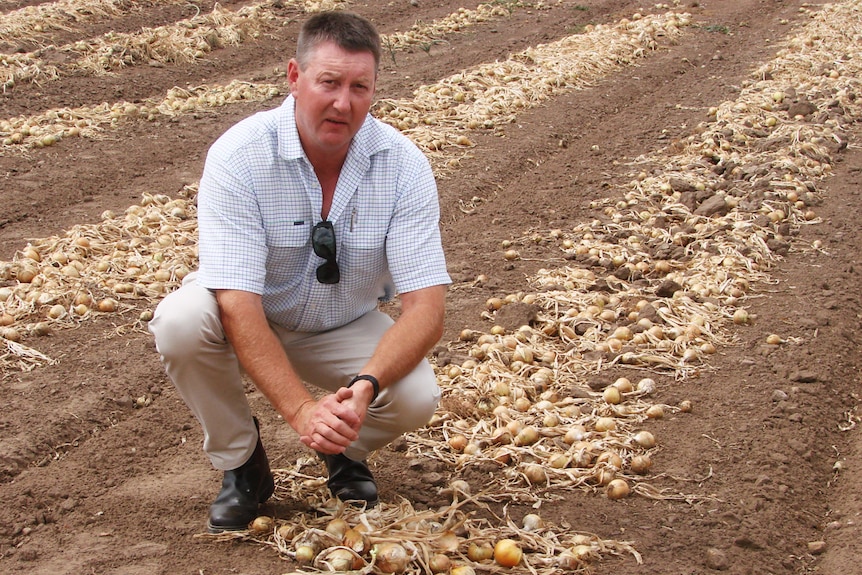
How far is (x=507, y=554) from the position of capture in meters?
2.73

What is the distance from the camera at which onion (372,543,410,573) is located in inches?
101

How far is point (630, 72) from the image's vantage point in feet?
29.9

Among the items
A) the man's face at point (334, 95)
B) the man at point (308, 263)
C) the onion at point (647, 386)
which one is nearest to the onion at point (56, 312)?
the man at point (308, 263)

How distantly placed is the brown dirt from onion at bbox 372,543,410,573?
321 millimetres

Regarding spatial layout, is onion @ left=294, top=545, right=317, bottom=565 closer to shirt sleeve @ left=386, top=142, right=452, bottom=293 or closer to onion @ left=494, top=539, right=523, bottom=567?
onion @ left=494, top=539, right=523, bottom=567

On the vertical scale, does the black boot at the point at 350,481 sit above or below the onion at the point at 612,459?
above

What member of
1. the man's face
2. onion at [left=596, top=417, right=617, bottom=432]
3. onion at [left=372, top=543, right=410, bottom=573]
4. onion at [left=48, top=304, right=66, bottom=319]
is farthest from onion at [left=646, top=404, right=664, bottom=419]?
onion at [left=48, top=304, right=66, bottom=319]

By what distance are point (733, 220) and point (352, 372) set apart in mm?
3265

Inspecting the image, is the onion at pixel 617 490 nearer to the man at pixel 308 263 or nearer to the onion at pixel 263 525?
the man at pixel 308 263

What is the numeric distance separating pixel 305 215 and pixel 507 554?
1.15m

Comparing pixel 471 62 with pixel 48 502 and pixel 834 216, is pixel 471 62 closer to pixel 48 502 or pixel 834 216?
pixel 834 216

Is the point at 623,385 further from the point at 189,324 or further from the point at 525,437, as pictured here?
the point at 189,324

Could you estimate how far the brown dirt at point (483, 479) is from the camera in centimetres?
294

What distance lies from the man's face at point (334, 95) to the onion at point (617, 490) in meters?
1.45
